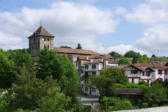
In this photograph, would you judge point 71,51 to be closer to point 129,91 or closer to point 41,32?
point 41,32

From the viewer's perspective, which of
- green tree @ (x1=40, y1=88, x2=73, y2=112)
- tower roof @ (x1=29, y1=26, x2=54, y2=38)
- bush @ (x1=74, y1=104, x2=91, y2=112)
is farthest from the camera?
tower roof @ (x1=29, y1=26, x2=54, y2=38)

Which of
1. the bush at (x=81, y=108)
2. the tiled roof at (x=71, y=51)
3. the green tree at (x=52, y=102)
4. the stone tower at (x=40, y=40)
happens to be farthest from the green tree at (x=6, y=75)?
the tiled roof at (x=71, y=51)

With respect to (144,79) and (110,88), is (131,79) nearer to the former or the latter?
(144,79)

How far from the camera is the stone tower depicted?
64.0 m

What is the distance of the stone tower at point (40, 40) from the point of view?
64.0 m

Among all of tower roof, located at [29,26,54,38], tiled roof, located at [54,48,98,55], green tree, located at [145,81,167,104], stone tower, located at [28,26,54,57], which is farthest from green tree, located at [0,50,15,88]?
tower roof, located at [29,26,54,38]

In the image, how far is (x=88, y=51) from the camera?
6875 centimetres

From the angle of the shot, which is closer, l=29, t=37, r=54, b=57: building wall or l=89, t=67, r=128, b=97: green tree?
l=89, t=67, r=128, b=97: green tree

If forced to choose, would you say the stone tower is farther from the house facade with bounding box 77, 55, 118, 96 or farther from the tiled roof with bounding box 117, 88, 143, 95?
the tiled roof with bounding box 117, 88, 143, 95

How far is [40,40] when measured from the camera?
63.8m

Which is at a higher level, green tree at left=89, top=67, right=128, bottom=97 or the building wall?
the building wall

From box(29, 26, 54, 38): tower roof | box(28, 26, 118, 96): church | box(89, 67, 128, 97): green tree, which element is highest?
box(29, 26, 54, 38): tower roof

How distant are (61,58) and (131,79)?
15468mm

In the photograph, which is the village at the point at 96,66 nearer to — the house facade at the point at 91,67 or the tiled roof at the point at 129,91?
the house facade at the point at 91,67
